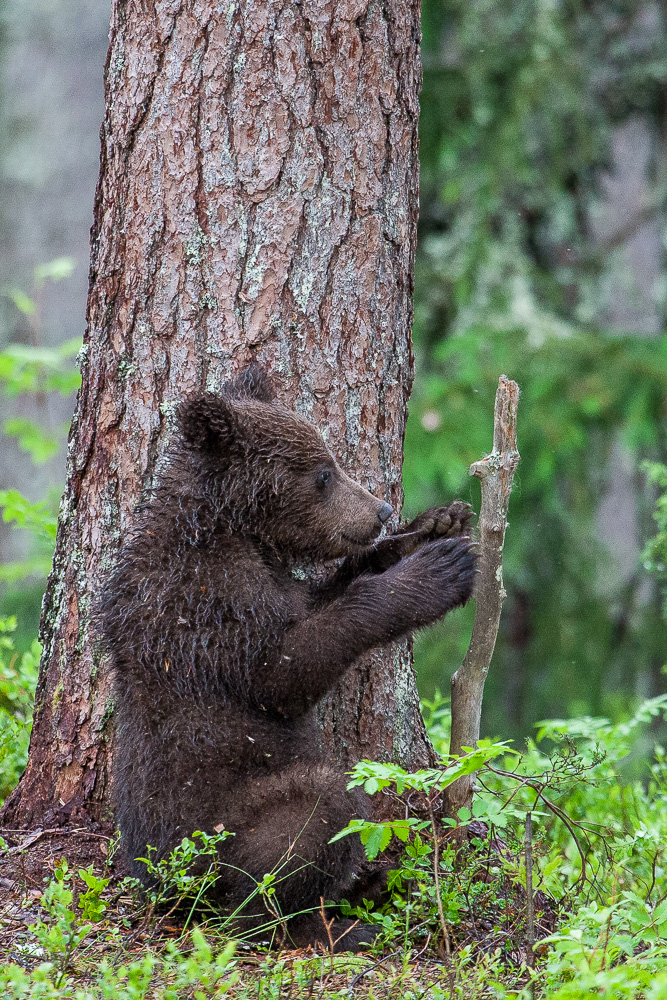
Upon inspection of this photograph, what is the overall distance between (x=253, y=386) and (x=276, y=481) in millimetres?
386

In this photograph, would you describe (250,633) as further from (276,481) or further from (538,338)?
(538,338)

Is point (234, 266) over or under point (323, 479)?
over

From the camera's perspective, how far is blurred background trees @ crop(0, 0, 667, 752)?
6891 mm

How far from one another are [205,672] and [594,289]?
232 inches

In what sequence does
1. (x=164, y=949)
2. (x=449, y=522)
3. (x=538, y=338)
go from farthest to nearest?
1. (x=538, y=338)
2. (x=449, y=522)
3. (x=164, y=949)

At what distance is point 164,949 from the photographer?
3.19 m

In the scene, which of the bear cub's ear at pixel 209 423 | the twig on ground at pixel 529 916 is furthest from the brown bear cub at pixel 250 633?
the twig on ground at pixel 529 916

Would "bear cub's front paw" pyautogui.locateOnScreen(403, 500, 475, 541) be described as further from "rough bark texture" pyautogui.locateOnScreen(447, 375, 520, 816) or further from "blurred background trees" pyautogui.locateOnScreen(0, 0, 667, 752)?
"blurred background trees" pyautogui.locateOnScreen(0, 0, 667, 752)

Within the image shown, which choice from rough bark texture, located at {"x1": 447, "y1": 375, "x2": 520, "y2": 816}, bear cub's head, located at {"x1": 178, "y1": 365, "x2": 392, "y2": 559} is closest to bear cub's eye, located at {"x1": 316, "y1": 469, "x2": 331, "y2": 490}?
bear cub's head, located at {"x1": 178, "y1": 365, "x2": 392, "y2": 559}

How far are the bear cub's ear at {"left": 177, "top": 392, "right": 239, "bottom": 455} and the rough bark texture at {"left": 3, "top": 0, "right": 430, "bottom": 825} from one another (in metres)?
0.31

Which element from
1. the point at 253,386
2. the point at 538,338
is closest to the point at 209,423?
the point at 253,386

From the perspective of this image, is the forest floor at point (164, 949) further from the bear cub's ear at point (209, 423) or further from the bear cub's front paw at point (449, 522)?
the bear cub's ear at point (209, 423)

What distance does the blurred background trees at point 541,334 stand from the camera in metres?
6.89

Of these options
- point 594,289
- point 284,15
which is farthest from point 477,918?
point 594,289
